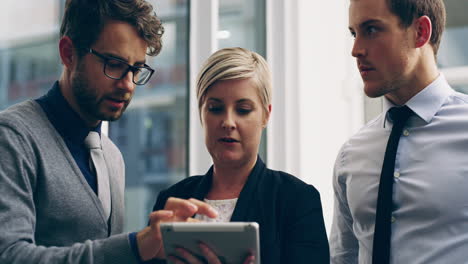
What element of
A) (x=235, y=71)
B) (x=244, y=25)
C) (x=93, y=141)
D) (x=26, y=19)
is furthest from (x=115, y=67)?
(x=244, y=25)

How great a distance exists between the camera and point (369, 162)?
6.08 ft

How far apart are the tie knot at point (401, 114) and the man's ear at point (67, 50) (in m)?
1.01

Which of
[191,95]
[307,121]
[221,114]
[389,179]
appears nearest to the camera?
[221,114]

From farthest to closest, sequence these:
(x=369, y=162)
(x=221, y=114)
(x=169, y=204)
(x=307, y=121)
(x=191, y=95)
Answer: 1. (x=307, y=121)
2. (x=191, y=95)
3. (x=369, y=162)
4. (x=221, y=114)
5. (x=169, y=204)

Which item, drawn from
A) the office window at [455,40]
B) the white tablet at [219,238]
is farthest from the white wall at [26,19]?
the office window at [455,40]

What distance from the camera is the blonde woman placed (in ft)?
4.81

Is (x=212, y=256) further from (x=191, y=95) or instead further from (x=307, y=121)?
(x=307, y=121)

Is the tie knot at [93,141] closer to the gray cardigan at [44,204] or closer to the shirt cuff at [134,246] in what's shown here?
the gray cardigan at [44,204]

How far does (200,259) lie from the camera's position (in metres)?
1.29

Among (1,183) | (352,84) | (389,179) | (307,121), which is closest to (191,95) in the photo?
(307,121)

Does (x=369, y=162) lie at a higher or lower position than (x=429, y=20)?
lower

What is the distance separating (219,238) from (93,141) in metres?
0.61

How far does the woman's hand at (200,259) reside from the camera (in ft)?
4.11

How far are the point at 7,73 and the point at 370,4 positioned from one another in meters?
1.17
